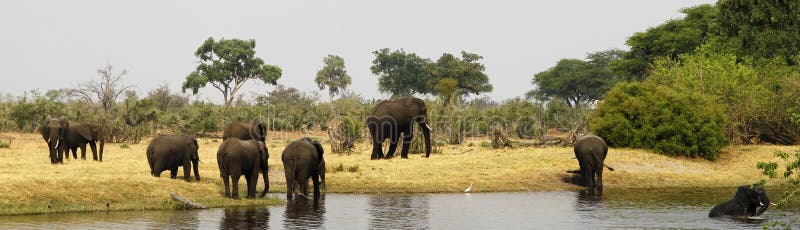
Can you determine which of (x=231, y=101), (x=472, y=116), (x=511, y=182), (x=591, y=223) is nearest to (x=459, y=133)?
(x=472, y=116)

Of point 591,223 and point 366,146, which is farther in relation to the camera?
point 366,146

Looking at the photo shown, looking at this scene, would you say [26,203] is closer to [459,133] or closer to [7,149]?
[7,149]

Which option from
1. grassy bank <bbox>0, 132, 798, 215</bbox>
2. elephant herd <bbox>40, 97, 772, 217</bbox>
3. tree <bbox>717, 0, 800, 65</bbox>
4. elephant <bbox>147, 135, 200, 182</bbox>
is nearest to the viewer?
grassy bank <bbox>0, 132, 798, 215</bbox>

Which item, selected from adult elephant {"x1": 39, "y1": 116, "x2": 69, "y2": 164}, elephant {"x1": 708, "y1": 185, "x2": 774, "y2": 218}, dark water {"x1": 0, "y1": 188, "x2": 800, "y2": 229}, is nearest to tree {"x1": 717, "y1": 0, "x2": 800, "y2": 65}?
dark water {"x1": 0, "y1": 188, "x2": 800, "y2": 229}

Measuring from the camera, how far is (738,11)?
151 feet

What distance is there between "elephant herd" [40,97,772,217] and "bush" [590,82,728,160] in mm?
6893

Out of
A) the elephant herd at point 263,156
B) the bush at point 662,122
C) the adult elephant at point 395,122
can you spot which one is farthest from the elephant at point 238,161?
the bush at point 662,122

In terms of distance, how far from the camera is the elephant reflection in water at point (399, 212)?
18031mm

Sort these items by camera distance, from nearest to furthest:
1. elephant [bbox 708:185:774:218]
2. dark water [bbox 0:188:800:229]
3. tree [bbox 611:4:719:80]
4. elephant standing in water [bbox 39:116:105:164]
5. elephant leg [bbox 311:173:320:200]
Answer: dark water [bbox 0:188:800:229] → elephant [bbox 708:185:774:218] → elephant leg [bbox 311:173:320:200] → elephant standing in water [bbox 39:116:105:164] → tree [bbox 611:4:719:80]

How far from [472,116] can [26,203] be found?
124 ft

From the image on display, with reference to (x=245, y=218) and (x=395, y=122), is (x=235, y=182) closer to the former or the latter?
(x=245, y=218)

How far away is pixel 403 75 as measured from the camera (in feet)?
305

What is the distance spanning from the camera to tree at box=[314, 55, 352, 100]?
101250mm

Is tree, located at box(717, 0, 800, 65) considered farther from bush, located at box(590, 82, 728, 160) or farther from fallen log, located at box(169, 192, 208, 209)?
fallen log, located at box(169, 192, 208, 209)
